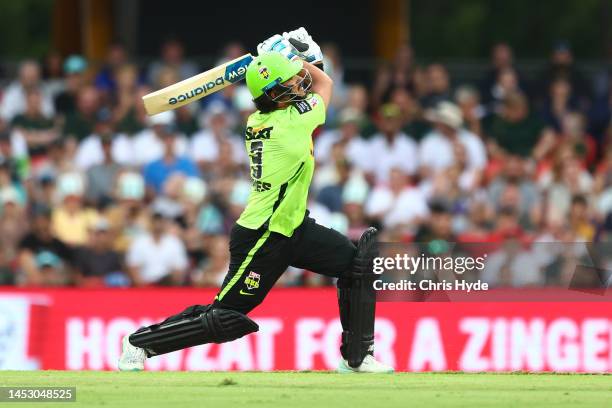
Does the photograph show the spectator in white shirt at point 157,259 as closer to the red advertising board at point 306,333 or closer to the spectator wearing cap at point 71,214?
the spectator wearing cap at point 71,214

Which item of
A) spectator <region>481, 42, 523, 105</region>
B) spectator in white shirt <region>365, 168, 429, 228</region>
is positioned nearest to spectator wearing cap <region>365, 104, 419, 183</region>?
spectator in white shirt <region>365, 168, 429, 228</region>

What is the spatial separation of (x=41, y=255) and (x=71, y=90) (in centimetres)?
334

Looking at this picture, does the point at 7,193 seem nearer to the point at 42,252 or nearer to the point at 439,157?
the point at 42,252

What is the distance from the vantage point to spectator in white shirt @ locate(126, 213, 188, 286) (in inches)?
634

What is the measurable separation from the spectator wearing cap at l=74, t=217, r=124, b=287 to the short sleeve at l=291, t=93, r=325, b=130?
618cm

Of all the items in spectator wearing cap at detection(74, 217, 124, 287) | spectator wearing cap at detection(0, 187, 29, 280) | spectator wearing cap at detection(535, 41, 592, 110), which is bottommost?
spectator wearing cap at detection(74, 217, 124, 287)

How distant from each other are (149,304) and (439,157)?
479 cm

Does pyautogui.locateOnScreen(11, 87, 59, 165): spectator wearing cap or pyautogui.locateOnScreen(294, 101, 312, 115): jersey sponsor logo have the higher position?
pyautogui.locateOnScreen(11, 87, 59, 165): spectator wearing cap

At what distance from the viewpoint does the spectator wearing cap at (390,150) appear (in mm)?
17688

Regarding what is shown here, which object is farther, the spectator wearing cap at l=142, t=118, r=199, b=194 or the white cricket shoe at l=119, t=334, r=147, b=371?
the spectator wearing cap at l=142, t=118, r=199, b=194

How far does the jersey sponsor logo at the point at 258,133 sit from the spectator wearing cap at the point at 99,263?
605 centimetres

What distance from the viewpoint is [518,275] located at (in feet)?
40.8

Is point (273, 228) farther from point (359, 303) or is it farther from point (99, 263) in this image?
point (99, 263)

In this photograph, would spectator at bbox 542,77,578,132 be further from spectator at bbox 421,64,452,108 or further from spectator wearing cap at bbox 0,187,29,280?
spectator wearing cap at bbox 0,187,29,280
